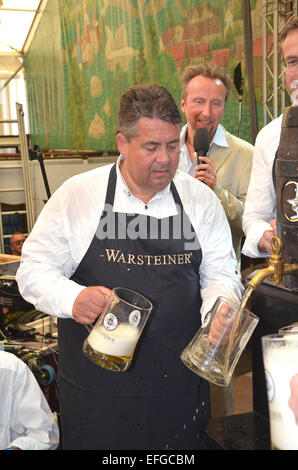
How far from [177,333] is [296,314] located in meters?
0.68

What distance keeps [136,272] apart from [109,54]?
727 centimetres

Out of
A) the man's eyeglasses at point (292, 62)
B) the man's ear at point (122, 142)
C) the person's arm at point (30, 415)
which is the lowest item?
the person's arm at point (30, 415)

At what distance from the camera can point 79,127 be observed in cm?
1004

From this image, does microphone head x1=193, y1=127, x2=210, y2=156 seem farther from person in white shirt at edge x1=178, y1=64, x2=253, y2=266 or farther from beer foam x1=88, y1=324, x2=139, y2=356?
beer foam x1=88, y1=324, x2=139, y2=356

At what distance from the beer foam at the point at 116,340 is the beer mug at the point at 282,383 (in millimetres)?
524

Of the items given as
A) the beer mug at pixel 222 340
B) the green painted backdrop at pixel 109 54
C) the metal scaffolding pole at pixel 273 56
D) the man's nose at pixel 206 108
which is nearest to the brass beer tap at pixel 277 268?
the beer mug at pixel 222 340

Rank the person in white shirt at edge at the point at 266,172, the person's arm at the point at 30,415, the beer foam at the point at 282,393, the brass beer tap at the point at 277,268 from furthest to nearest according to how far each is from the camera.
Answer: the person's arm at the point at 30,415, the person in white shirt at edge at the point at 266,172, the brass beer tap at the point at 277,268, the beer foam at the point at 282,393

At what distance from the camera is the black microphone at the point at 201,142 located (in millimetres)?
2211

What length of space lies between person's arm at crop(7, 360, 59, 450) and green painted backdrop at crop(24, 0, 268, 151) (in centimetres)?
368

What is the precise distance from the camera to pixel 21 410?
183 cm

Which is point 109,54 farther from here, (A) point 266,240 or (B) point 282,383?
(B) point 282,383

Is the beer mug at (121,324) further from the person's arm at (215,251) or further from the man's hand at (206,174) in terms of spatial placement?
the man's hand at (206,174)

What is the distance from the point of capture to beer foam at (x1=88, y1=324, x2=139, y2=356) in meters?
1.20

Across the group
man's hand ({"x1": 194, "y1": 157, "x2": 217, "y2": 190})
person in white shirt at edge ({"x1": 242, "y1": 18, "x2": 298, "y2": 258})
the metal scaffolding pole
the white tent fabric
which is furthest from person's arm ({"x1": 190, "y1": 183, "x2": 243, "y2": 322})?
the white tent fabric
